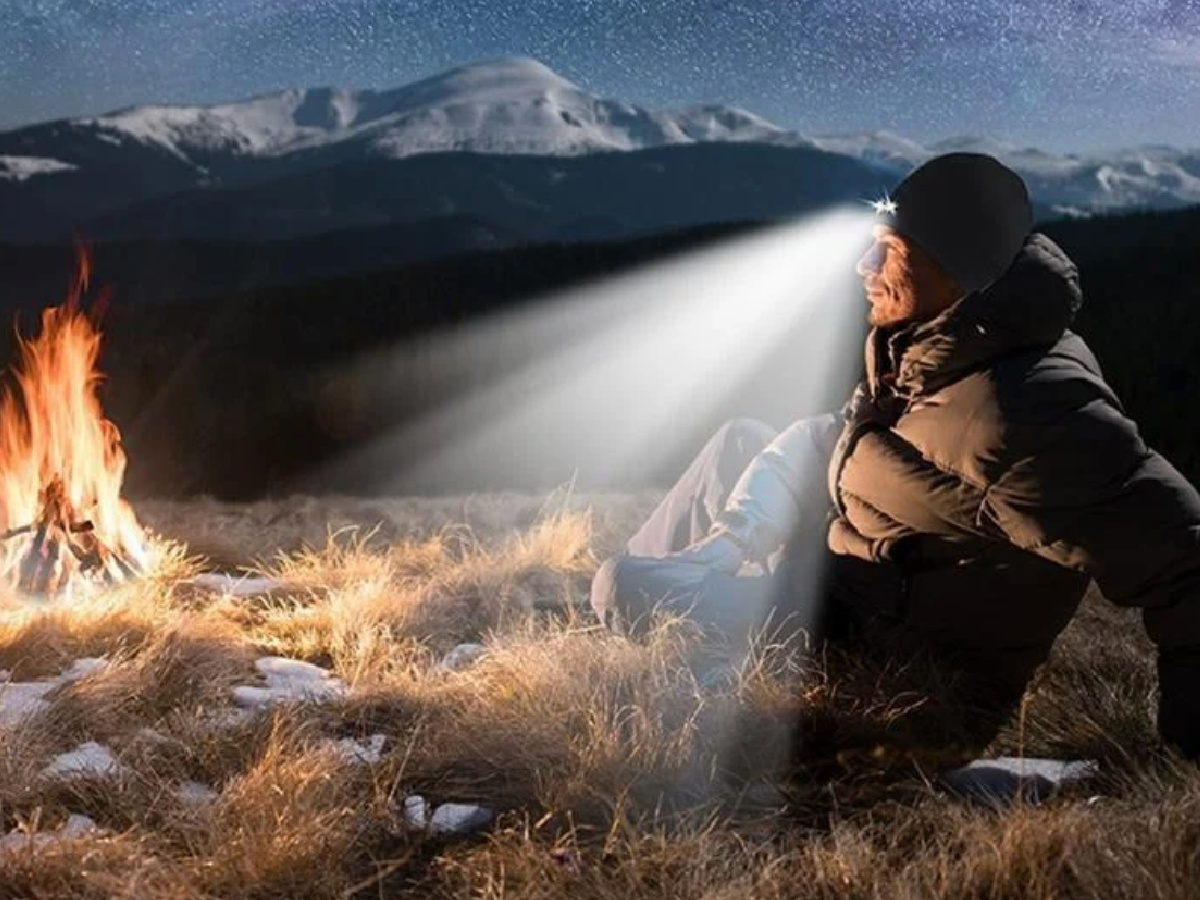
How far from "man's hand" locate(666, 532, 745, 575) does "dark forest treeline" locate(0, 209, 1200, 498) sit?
7.57 m

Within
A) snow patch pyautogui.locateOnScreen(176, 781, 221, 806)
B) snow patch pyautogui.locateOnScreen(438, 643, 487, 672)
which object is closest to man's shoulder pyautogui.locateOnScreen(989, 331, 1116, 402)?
snow patch pyautogui.locateOnScreen(438, 643, 487, 672)

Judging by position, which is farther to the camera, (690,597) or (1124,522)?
(690,597)

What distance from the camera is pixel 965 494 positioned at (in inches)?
114

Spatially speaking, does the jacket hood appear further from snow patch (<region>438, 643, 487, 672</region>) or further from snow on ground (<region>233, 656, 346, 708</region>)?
snow on ground (<region>233, 656, 346, 708</region>)

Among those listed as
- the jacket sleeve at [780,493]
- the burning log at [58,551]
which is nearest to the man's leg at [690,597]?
the jacket sleeve at [780,493]

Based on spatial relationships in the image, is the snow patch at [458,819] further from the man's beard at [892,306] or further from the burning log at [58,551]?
the burning log at [58,551]

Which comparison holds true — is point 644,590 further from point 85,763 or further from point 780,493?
point 85,763

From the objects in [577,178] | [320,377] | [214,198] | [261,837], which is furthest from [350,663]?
[577,178]

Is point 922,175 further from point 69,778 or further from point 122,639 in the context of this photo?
point 122,639

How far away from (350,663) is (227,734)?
81cm

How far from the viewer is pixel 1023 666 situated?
10.7 feet

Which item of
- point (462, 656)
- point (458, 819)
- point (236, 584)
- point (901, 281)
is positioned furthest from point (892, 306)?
point (236, 584)

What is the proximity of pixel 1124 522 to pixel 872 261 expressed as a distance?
3.24ft

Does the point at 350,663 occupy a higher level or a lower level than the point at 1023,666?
lower
